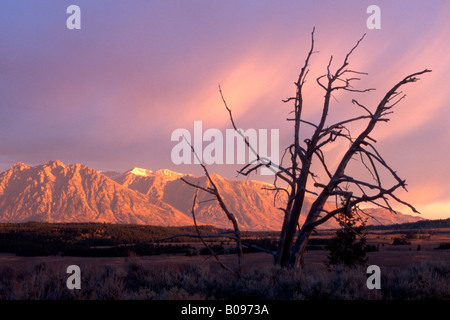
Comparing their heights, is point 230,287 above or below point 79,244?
above

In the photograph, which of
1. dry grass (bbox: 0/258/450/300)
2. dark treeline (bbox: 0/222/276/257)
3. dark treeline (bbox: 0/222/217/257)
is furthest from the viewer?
dark treeline (bbox: 0/222/217/257)

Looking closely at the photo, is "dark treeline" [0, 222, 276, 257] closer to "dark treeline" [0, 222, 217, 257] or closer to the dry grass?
"dark treeline" [0, 222, 217, 257]

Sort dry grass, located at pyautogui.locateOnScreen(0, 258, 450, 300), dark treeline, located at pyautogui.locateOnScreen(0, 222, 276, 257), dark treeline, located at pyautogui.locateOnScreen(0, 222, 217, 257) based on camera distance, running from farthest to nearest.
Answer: dark treeline, located at pyautogui.locateOnScreen(0, 222, 217, 257)
dark treeline, located at pyautogui.locateOnScreen(0, 222, 276, 257)
dry grass, located at pyautogui.locateOnScreen(0, 258, 450, 300)

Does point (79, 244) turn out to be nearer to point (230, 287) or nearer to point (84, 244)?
point (84, 244)

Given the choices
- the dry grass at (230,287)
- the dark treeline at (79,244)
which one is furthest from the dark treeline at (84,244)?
the dry grass at (230,287)

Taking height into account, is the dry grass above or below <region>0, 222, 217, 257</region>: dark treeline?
above

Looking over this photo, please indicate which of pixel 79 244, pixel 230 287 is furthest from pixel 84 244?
pixel 230 287

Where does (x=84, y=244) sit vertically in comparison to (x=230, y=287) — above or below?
below

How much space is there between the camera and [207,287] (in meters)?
8.60

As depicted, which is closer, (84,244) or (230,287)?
(230,287)

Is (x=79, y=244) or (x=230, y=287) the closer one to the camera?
(x=230, y=287)

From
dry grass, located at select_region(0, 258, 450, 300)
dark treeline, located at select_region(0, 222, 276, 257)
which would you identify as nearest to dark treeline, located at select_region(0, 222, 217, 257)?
dark treeline, located at select_region(0, 222, 276, 257)
